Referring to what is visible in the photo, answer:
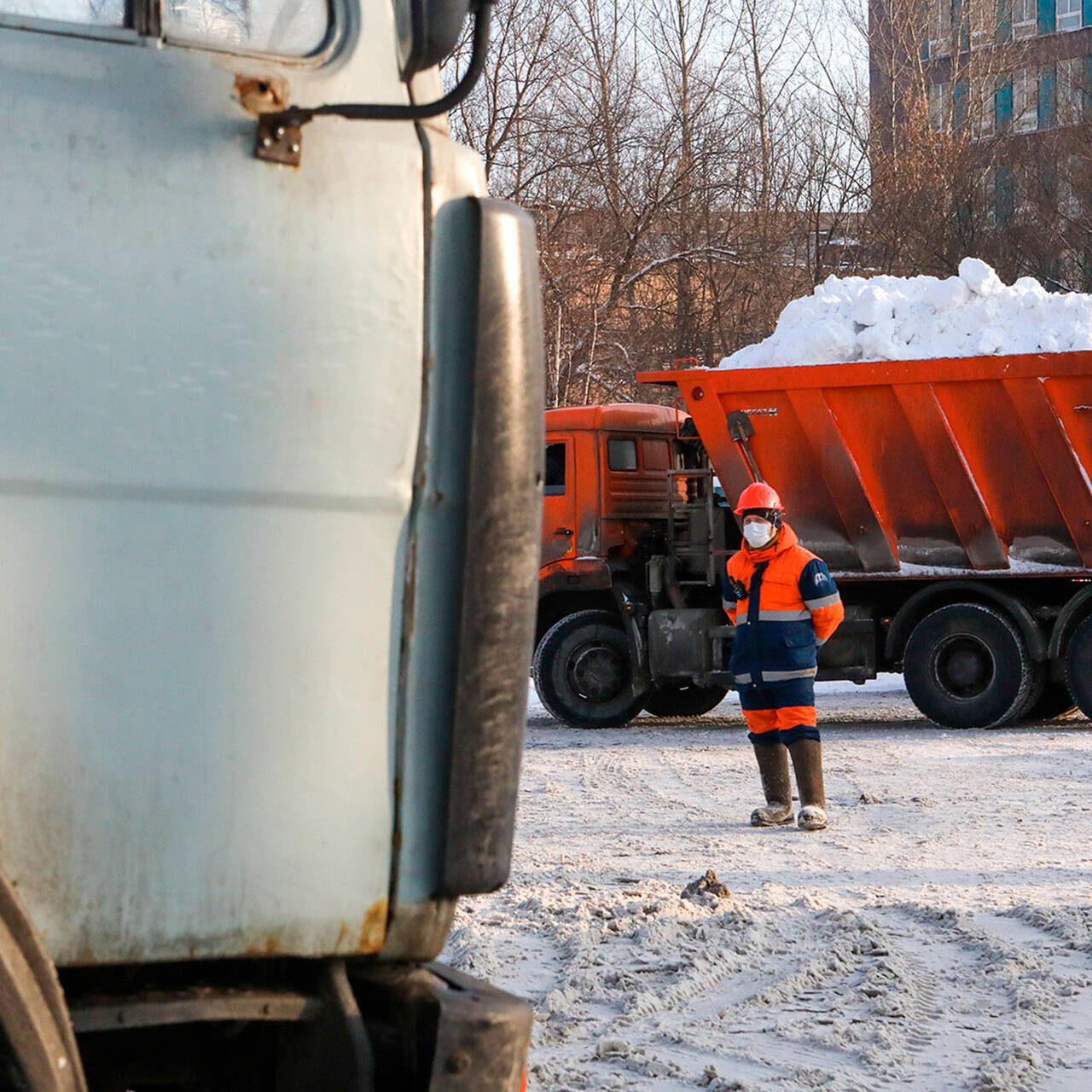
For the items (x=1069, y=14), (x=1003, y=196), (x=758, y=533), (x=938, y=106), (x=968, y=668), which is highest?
(x=1069, y=14)

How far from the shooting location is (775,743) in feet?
26.4

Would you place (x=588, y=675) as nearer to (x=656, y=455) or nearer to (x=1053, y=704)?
(x=656, y=455)

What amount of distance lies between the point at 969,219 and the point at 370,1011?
2506cm

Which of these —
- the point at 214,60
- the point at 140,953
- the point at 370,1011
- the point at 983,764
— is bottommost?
the point at 983,764

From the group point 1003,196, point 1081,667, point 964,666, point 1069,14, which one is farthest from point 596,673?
point 1069,14

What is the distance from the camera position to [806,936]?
18.5ft

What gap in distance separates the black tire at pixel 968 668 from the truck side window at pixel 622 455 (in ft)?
8.29

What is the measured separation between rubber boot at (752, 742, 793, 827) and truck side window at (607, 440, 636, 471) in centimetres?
499

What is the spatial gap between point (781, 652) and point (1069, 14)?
2923cm

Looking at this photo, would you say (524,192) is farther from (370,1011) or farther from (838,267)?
(370,1011)

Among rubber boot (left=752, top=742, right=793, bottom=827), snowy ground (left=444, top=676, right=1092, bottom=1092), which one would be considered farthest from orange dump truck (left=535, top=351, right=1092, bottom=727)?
rubber boot (left=752, top=742, right=793, bottom=827)

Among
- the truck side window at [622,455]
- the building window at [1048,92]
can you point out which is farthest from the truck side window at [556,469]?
the building window at [1048,92]

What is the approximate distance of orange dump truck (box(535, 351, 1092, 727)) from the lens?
11.8 m

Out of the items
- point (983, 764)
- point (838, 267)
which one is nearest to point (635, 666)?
point (983, 764)
